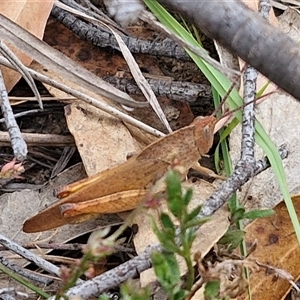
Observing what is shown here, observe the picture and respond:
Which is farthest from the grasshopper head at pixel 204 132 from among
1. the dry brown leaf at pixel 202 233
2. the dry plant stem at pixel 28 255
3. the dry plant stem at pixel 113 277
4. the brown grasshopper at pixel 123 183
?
the dry plant stem at pixel 28 255

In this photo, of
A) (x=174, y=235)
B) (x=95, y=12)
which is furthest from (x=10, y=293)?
(x=95, y=12)

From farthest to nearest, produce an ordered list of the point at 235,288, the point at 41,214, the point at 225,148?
1. the point at 225,148
2. the point at 41,214
3. the point at 235,288

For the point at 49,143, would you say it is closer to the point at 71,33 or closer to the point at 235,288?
the point at 71,33

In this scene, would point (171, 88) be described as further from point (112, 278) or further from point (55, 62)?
point (112, 278)

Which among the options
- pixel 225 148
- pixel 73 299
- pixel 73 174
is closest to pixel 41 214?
pixel 73 174

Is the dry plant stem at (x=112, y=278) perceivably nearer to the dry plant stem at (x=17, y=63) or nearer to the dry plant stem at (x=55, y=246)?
the dry plant stem at (x=55, y=246)

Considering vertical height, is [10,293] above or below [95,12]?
below
